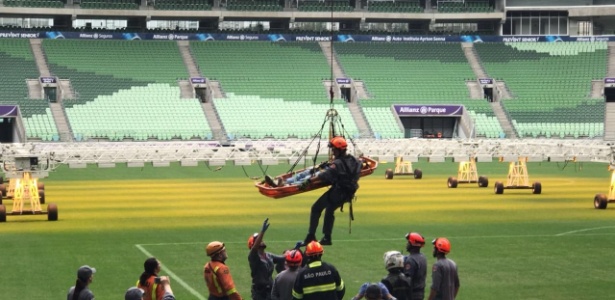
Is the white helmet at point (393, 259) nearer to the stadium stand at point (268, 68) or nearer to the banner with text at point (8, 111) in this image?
the banner with text at point (8, 111)

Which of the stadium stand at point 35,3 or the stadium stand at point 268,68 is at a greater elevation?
the stadium stand at point 35,3

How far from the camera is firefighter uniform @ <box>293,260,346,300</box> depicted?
1583cm

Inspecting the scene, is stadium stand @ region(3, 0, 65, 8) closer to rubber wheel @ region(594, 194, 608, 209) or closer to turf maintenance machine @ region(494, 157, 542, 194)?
turf maintenance machine @ region(494, 157, 542, 194)

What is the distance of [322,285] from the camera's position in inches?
624

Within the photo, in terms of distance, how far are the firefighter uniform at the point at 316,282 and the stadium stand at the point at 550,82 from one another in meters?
90.8

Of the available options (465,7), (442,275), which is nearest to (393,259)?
(442,275)

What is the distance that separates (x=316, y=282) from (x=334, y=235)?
2352 centimetres

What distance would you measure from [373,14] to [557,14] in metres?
19.9

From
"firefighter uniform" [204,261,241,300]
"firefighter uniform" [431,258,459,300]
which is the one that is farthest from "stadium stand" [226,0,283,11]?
"firefighter uniform" [204,261,241,300]

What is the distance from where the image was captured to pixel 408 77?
112812mm

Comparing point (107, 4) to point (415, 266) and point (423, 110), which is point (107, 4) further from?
point (415, 266)

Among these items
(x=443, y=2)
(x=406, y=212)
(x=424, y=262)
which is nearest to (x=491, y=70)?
(x=443, y=2)

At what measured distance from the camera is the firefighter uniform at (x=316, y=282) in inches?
623

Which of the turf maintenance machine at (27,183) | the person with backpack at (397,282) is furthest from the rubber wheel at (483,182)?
the person with backpack at (397,282)
